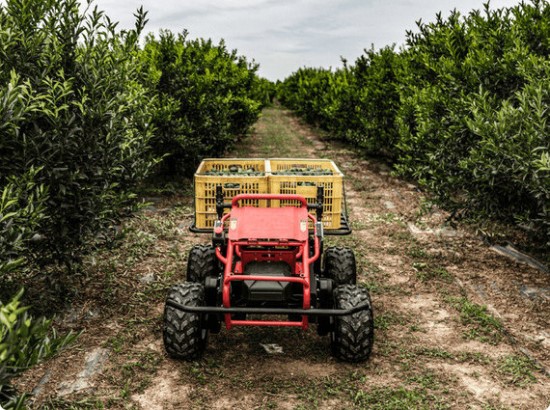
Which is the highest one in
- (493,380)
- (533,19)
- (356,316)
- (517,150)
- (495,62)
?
(533,19)

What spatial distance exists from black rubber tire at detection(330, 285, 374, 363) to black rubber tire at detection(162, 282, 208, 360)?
1226 millimetres

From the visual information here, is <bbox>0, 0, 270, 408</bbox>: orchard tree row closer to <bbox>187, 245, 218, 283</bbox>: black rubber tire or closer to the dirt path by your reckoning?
the dirt path

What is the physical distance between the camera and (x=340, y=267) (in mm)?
5723

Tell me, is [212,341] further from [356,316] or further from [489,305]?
[489,305]

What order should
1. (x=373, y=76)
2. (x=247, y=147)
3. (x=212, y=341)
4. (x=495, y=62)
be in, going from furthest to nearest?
(x=247, y=147) → (x=373, y=76) → (x=495, y=62) → (x=212, y=341)

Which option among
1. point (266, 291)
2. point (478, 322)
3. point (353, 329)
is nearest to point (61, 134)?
point (266, 291)

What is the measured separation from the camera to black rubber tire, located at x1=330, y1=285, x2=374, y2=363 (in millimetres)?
4477

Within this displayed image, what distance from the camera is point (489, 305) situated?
5.98 meters

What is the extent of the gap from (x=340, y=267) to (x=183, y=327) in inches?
79.2

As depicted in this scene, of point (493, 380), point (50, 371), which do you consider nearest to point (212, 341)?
point (50, 371)

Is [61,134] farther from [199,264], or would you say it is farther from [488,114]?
[488,114]

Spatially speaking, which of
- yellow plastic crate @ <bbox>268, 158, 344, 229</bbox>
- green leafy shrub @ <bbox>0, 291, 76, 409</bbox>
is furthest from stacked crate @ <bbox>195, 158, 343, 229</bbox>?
green leafy shrub @ <bbox>0, 291, 76, 409</bbox>

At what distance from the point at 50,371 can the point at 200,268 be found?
1.95 meters

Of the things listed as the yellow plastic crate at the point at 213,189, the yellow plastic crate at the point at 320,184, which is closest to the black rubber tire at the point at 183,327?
the yellow plastic crate at the point at 213,189
